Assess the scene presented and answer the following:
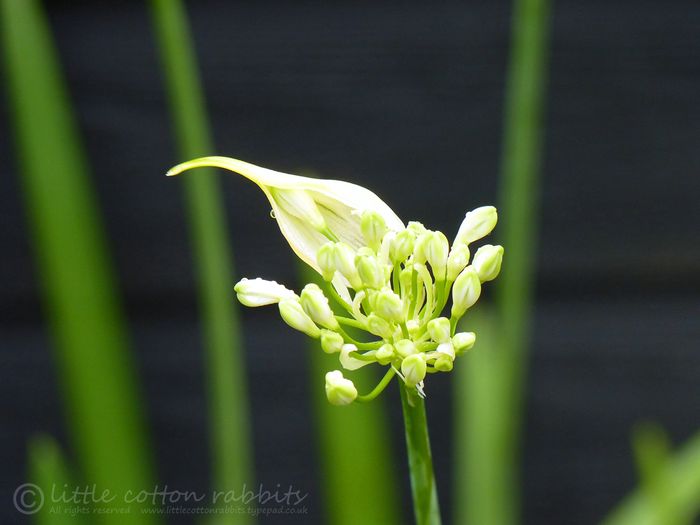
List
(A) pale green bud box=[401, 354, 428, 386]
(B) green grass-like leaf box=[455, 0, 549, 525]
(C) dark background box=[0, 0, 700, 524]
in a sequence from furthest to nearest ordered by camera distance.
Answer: (C) dark background box=[0, 0, 700, 524] → (B) green grass-like leaf box=[455, 0, 549, 525] → (A) pale green bud box=[401, 354, 428, 386]

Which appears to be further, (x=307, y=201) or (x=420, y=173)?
(x=420, y=173)

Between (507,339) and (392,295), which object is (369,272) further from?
(507,339)

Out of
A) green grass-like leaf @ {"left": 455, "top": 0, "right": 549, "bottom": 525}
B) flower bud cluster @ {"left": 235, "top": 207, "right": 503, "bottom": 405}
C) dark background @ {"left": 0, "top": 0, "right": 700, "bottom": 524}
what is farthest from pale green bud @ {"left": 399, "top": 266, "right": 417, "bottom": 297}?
dark background @ {"left": 0, "top": 0, "right": 700, "bottom": 524}

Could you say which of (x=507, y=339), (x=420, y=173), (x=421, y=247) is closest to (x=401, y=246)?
(x=421, y=247)

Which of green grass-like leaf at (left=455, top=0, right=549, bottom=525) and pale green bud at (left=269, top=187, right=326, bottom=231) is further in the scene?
green grass-like leaf at (left=455, top=0, right=549, bottom=525)

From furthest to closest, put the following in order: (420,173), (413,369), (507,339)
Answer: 1. (420,173)
2. (507,339)
3. (413,369)

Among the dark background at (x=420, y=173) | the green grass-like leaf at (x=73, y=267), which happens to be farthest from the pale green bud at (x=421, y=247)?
the dark background at (x=420, y=173)

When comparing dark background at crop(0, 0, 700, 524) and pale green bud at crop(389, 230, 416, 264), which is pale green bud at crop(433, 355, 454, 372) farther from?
dark background at crop(0, 0, 700, 524)
